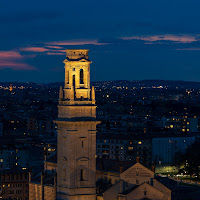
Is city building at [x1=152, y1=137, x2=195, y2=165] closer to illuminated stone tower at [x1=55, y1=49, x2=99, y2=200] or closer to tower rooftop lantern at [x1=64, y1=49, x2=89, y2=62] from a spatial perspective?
illuminated stone tower at [x1=55, y1=49, x2=99, y2=200]

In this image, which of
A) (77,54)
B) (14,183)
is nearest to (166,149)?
(14,183)

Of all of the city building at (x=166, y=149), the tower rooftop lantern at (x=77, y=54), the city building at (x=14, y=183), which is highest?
the tower rooftop lantern at (x=77, y=54)

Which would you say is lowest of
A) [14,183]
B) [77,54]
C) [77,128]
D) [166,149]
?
[14,183]

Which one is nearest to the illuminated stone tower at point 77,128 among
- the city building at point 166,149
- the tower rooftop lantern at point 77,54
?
the tower rooftop lantern at point 77,54

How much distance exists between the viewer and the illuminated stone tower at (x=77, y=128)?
50.3 meters

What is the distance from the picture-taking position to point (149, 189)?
52.8 metres

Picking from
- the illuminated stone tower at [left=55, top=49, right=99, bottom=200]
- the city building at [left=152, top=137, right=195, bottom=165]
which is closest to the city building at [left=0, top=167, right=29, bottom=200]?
the illuminated stone tower at [left=55, top=49, right=99, bottom=200]

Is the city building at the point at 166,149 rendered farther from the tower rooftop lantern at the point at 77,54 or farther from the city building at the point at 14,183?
the tower rooftop lantern at the point at 77,54

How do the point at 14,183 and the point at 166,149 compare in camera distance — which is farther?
the point at 166,149

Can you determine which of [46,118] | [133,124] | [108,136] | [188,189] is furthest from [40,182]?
[46,118]

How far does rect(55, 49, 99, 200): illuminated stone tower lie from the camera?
50.3 meters

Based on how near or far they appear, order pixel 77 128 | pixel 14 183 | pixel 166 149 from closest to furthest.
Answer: pixel 77 128 < pixel 14 183 < pixel 166 149

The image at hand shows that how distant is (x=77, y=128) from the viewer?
50.4 m

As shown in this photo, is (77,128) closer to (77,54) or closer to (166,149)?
(77,54)
